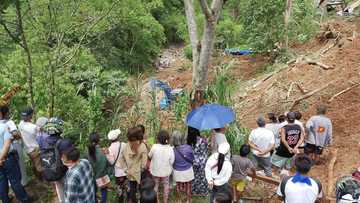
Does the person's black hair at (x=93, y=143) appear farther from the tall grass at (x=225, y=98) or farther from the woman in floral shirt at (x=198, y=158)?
the tall grass at (x=225, y=98)

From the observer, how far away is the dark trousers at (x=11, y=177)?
19.1 ft

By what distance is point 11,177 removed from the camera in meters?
5.90

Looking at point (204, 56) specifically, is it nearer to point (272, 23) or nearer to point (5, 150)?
point (5, 150)

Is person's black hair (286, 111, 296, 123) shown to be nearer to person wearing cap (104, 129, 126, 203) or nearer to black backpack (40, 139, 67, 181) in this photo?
person wearing cap (104, 129, 126, 203)

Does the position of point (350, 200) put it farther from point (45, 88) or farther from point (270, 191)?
point (45, 88)

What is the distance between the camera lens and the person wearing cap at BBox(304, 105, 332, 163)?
7.68 m

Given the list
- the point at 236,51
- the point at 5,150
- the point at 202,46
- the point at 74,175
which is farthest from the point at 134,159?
the point at 236,51

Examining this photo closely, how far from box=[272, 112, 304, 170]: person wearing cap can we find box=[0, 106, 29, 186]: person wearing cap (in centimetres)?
417

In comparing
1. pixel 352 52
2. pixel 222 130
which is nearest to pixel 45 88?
pixel 222 130

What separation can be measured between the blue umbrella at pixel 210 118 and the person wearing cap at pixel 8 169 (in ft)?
8.37

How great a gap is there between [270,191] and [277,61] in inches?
421

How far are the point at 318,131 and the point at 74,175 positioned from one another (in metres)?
4.85

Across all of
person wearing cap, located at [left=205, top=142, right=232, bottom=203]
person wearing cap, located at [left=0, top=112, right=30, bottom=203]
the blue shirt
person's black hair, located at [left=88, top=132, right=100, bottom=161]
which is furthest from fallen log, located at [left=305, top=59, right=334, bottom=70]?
the blue shirt

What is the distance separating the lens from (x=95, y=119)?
8367 mm
